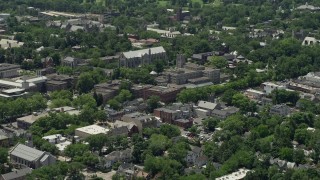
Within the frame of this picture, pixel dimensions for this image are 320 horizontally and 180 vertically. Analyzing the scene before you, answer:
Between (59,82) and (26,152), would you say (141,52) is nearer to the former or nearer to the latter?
(59,82)

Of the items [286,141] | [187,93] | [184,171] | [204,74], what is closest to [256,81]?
[204,74]

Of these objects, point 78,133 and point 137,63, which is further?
point 137,63

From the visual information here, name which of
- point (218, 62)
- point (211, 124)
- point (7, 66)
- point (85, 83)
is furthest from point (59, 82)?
point (211, 124)

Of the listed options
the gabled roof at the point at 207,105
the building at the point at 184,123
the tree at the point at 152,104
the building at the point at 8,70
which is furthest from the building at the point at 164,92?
the building at the point at 8,70

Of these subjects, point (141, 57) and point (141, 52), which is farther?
point (141, 52)

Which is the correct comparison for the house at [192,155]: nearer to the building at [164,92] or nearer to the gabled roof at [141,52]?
the building at [164,92]

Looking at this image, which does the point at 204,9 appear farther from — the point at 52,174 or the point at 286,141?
the point at 52,174
